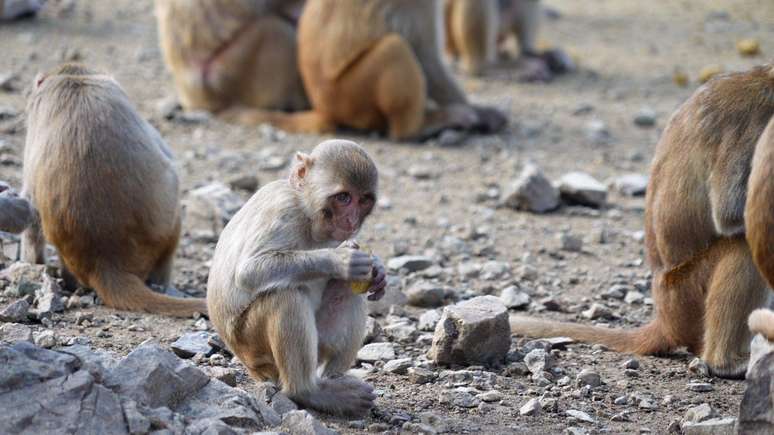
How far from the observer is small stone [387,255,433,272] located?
8461mm

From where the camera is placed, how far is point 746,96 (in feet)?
20.9

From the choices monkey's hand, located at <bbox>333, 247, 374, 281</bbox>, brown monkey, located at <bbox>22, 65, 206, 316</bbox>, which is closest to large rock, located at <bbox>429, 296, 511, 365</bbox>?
monkey's hand, located at <bbox>333, 247, 374, 281</bbox>

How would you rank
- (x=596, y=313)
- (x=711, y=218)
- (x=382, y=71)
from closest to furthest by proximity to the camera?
1. (x=711, y=218)
2. (x=596, y=313)
3. (x=382, y=71)

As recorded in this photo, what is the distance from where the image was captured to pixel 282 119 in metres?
12.8

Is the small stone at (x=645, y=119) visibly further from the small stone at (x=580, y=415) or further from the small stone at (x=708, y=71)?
the small stone at (x=580, y=415)

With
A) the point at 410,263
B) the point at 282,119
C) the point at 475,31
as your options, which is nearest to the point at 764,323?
the point at 410,263

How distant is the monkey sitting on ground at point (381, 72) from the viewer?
39.9 ft

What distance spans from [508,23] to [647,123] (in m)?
3.42

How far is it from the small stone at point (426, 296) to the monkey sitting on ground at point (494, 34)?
7703 mm

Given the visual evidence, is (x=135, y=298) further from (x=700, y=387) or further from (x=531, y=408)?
(x=700, y=387)

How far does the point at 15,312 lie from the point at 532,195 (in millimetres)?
4688

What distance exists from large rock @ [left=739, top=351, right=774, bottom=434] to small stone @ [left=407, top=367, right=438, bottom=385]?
5.43 ft

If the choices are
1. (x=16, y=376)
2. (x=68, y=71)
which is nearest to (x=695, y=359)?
(x=16, y=376)

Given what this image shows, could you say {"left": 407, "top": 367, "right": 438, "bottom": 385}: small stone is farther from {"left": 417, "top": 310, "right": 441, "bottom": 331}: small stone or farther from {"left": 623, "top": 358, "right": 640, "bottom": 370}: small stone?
{"left": 623, "top": 358, "right": 640, "bottom": 370}: small stone
